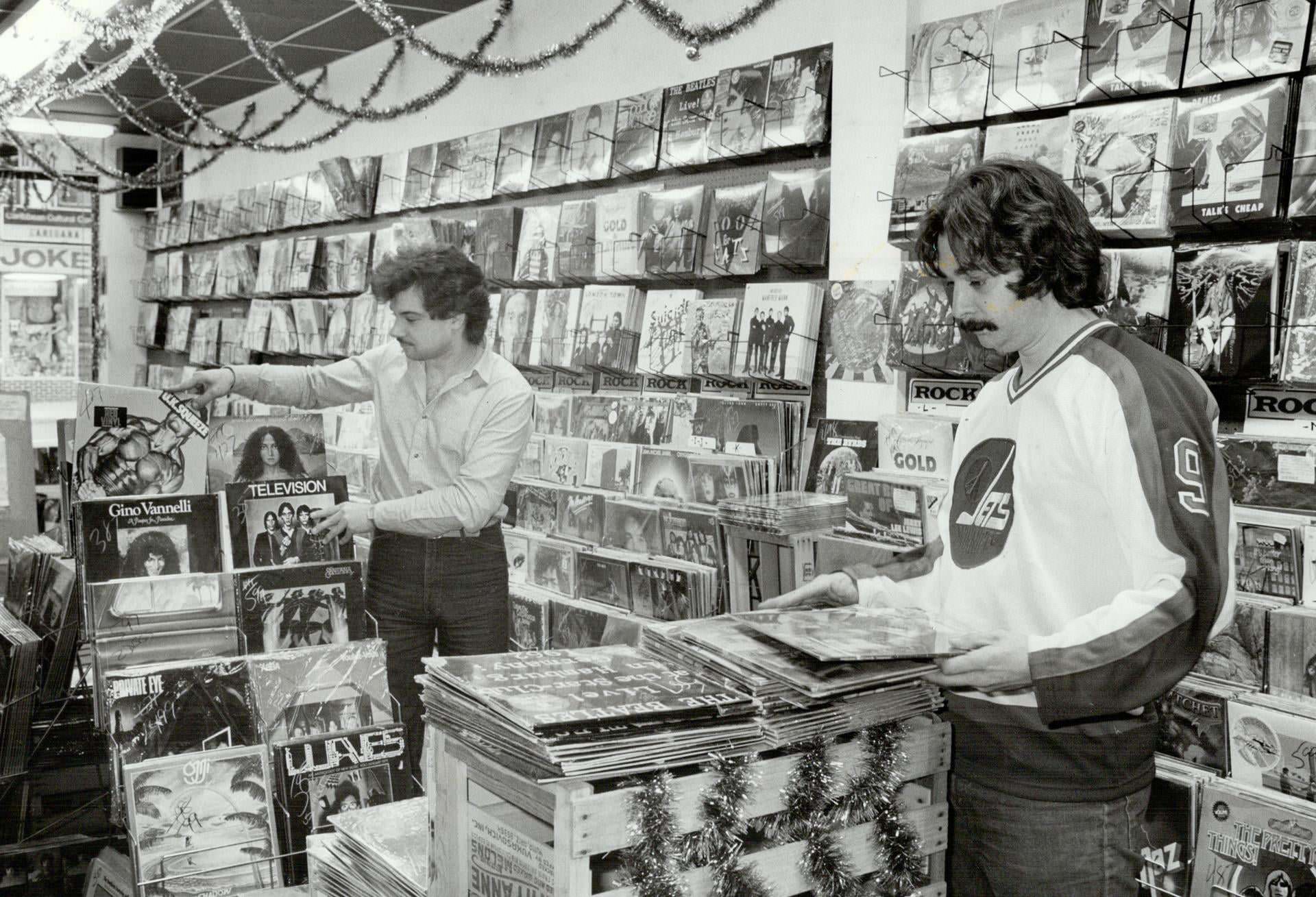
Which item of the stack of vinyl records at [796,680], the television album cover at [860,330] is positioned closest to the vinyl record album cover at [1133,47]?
the television album cover at [860,330]

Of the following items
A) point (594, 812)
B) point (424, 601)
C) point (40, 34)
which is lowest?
point (424, 601)

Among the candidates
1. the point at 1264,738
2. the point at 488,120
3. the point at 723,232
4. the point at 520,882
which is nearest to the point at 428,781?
the point at 520,882

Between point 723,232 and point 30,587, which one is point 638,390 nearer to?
point 723,232

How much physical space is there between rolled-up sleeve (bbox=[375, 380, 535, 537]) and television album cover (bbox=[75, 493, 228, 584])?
374mm

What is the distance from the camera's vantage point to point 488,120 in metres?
5.09

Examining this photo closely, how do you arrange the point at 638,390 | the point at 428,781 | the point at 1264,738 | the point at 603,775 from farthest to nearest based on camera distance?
the point at 638,390, the point at 1264,738, the point at 428,781, the point at 603,775

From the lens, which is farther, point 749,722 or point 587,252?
point 587,252

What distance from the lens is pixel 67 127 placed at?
8.58 metres

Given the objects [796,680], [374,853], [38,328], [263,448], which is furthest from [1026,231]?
[38,328]

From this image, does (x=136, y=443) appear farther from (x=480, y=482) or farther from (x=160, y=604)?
(x=480, y=482)

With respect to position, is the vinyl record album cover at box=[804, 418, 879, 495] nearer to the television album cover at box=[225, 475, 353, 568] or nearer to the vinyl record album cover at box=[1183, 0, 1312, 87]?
the vinyl record album cover at box=[1183, 0, 1312, 87]

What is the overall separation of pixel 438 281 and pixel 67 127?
7037 mm

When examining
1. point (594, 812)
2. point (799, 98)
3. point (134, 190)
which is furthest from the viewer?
point (134, 190)

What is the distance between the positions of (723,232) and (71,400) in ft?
27.2
